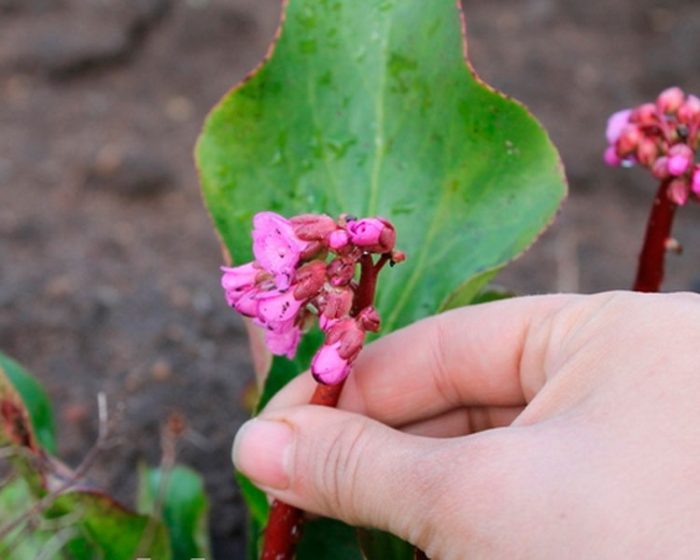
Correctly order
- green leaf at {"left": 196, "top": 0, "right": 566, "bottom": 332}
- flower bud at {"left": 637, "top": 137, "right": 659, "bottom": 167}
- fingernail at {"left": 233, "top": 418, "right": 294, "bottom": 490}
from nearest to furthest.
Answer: fingernail at {"left": 233, "top": 418, "right": 294, "bottom": 490}, flower bud at {"left": 637, "top": 137, "right": 659, "bottom": 167}, green leaf at {"left": 196, "top": 0, "right": 566, "bottom": 332}

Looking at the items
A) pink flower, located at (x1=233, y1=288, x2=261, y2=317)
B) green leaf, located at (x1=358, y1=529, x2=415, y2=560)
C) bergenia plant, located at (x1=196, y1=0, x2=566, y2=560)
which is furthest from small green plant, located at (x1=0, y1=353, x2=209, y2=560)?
pink flower, located at (x1=233, y1=288, x2=261, y2=317)

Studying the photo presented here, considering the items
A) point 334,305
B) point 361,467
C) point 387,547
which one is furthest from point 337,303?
point 387,547

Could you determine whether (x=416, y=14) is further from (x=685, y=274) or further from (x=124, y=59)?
(x=124, y=59)

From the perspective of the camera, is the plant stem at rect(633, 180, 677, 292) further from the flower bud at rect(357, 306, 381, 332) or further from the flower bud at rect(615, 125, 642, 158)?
the flower bud at rect(357, 306, 381, 332)

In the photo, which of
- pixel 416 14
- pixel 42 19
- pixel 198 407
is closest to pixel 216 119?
pixel 416 14

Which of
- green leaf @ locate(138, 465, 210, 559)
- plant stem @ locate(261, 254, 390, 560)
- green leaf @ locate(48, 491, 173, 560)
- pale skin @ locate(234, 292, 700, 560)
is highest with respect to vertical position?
pale skin @ locate(234, 292, 700, 560)

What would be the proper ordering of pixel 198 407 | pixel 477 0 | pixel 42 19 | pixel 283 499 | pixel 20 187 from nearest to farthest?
1. pixel 283 499
2. pixel 198 407
3. pixel 20 187
4. pixel 42 19
5. pixel 477 0

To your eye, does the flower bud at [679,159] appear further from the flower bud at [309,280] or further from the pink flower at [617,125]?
the flower bud at [309,280]
